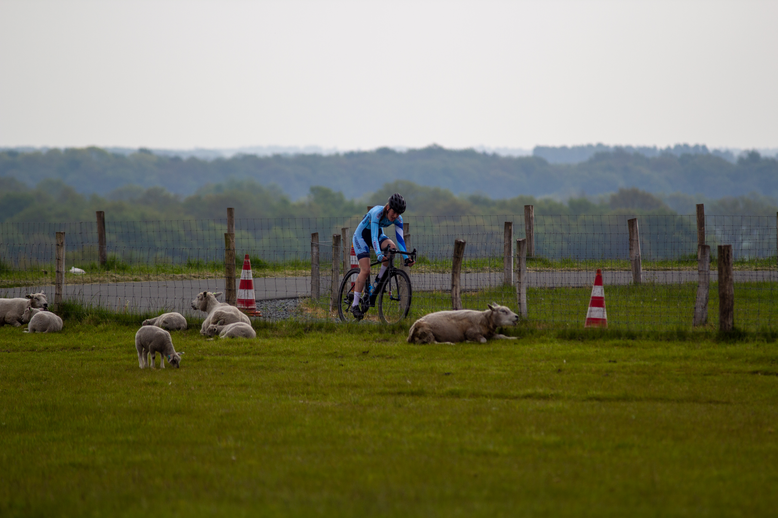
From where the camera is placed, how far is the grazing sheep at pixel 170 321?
40.0 feet

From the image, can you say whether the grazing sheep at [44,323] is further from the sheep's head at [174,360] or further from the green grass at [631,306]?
the green grass at [631,306]

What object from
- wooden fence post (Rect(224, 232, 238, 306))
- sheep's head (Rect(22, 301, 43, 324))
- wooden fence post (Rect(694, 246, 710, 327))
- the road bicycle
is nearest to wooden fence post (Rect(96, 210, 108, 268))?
sheep's head (Rect(22, 301, 43, 324))

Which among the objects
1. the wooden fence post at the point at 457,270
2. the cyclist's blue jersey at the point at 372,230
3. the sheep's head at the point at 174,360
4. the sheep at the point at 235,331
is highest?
the cyclist's blue jersey at the point at 372,230

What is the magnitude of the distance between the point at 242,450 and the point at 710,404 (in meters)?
4.68

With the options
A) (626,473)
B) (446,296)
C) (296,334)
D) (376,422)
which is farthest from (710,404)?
(446,296)

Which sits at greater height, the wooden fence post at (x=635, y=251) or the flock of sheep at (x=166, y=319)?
the wooden fence post at (x=635, y=251)

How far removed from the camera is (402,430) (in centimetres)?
627

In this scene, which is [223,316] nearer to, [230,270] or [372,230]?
[230,270]

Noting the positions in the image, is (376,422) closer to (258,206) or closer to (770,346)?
(770,346)

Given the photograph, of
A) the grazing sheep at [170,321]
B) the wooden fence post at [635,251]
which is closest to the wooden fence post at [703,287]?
the wooden fence post at [635,251]

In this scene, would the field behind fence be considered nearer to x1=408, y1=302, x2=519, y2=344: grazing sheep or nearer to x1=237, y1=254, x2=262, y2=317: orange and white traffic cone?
x1=237, y1=254, x2=262, y2=317: orange and white traffic cone

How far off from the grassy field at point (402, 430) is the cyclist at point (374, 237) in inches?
65.9

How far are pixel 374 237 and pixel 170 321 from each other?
12.8 feet

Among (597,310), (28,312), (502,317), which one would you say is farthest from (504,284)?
(28,312)
